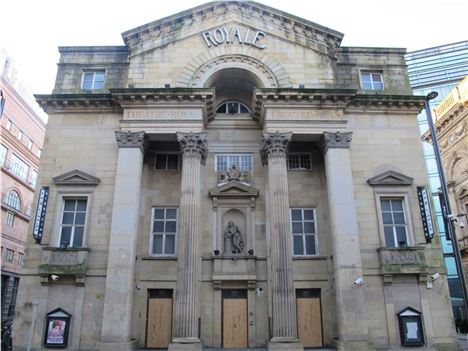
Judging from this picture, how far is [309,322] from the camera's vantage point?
1950 centimetres

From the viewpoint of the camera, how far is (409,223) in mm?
19922

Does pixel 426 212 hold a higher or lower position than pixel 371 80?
lower

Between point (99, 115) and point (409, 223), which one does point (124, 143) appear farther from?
point (409, 223)

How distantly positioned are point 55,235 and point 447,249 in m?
45.2

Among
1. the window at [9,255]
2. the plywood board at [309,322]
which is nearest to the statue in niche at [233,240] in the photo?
the plywood board at [309,322]

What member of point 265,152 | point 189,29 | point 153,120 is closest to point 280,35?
point 189,29

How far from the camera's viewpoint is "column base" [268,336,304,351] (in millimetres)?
16688

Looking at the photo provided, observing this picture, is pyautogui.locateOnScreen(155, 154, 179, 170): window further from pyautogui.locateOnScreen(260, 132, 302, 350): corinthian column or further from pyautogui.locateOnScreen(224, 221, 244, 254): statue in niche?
pyautogui.locateOnScreen(260, 132, 302, 350): corinthian column

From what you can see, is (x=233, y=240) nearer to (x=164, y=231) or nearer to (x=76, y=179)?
(x=164, y=231)

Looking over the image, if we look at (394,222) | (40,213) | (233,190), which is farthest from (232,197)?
(40,213)

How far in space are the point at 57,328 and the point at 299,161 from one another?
591 inches

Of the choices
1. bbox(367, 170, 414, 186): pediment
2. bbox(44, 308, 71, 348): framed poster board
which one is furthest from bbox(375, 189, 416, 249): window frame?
bbox(44, 308, 71, 348): framed poster board

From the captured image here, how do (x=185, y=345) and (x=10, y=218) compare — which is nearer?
(x=185, y=345)

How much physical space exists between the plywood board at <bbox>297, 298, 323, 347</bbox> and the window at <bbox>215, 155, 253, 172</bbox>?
25.3 ft
